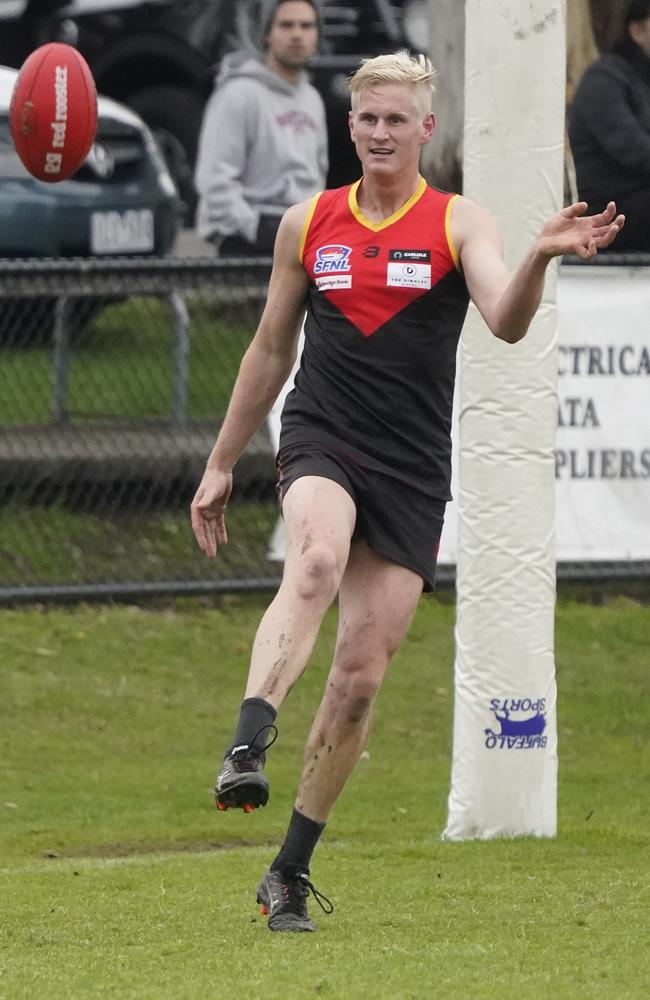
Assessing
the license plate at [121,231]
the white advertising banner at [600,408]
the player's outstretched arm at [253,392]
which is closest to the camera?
the player's outstretched arm at [253,392]

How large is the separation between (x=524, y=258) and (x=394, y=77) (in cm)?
78

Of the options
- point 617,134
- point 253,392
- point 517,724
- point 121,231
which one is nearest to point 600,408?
point 617,134

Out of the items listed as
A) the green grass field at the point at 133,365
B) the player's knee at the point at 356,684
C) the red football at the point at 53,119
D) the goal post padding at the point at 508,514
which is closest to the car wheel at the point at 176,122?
the green grass field at the point at 133,365

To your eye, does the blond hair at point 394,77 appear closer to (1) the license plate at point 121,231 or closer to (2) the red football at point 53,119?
(2) the red football at point 53,119

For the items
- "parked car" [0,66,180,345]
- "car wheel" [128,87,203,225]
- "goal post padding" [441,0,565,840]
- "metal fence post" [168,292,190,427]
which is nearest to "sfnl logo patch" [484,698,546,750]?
"goal post padding" [441,0,565,840]

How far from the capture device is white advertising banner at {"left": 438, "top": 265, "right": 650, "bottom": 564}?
35.2ft

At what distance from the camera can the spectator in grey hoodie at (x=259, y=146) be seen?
12102 millimetres

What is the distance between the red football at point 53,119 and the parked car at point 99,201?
147 inches

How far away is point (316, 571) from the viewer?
5605mm

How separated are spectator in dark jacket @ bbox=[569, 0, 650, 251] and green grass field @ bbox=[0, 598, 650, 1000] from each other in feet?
7.10

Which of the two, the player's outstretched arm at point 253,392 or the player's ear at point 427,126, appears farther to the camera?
the player's outstretched arm at point 253,392

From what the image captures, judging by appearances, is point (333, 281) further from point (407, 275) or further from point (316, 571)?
point (316, 571)

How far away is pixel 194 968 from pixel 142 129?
32.6 feet

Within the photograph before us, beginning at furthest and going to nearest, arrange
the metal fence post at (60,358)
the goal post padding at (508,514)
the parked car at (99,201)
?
the parked car at (99,201) < the metal fence post at (60,358) < the goal post padding at (508,514)
